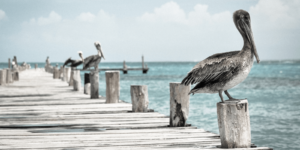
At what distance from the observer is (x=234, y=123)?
3.72 meters

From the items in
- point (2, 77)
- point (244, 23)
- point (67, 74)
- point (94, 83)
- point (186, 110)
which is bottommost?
point (186, 110)

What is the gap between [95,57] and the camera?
1142 cm

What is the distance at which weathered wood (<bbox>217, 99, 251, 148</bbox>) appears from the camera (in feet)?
12.1

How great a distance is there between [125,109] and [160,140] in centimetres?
321

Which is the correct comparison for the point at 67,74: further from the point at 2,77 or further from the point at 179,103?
the point at 179,103

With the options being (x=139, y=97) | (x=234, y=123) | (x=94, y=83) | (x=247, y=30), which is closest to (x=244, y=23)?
(x=247, y=30)

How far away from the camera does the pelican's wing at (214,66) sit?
362 cm

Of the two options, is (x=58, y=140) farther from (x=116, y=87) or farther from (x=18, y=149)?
(x=116, y=87)

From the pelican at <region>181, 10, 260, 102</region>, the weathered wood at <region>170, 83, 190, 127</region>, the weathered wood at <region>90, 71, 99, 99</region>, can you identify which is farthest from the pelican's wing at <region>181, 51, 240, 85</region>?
the weathered wood at <region>90, 71, 99, 99</region>

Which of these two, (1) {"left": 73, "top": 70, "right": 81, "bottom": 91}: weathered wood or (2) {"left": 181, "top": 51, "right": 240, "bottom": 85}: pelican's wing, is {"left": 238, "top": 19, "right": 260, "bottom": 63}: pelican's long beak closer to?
(2) {"left": 181, "top": 51, "right": 240, "bottom": 85}: pelican's wing

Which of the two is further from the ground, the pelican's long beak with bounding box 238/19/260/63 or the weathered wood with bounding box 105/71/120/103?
the pelican's long beak with bounding box 238/19/260/63

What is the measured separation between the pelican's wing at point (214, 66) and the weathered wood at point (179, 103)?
5.21 ft

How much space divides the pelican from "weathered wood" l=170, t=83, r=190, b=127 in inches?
61.0

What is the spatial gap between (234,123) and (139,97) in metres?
3.49
